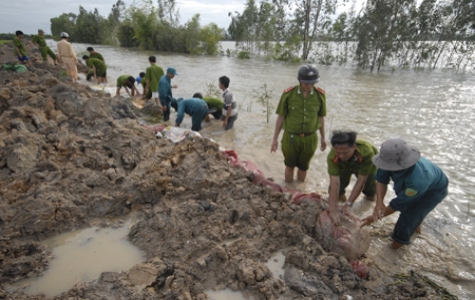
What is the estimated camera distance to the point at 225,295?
2.09 m

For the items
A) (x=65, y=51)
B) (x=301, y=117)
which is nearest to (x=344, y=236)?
(x=301, y=117)

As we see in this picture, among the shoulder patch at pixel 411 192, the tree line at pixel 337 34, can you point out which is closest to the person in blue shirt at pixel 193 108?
the shoulder patch at pixel 411 192

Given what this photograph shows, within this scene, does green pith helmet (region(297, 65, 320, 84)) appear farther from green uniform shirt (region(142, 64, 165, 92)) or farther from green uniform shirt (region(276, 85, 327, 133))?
green uniform shirt (region(142, 64, 165, 92))

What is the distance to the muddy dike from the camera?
83.7 inches

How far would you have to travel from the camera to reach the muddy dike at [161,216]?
2127 millimetres

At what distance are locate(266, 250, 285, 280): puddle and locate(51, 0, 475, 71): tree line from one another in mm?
18012

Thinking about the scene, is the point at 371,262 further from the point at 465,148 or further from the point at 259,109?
the point at 259,109

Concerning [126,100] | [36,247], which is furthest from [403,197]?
[126,100]

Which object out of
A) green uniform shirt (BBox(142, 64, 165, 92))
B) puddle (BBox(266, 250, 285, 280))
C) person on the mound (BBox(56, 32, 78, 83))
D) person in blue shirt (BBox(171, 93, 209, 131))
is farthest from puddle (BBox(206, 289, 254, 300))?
person on the mound (BBox(56, 32, 78, 83))

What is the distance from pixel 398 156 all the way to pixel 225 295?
173 centimetres

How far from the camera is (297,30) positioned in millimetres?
23969

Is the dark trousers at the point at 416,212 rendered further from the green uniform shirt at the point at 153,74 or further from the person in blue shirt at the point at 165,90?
the green uniform shirt at the point at 153,74

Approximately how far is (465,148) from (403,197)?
4.46 m

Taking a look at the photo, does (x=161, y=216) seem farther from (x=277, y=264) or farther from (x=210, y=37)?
(x=210, y=37)
